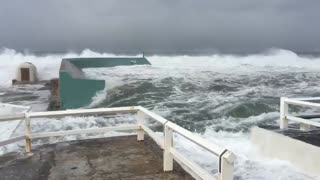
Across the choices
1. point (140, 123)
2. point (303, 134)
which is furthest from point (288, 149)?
point (140, 123)

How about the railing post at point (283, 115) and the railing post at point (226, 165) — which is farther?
the railing post at point (283, 115)

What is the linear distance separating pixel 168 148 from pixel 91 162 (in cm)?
132

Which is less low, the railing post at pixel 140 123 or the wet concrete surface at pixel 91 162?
the railing post at pixel 140 123

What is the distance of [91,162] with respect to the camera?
581cm

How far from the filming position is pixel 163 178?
506 cm

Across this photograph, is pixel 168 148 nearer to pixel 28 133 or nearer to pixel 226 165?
pixel 226 165

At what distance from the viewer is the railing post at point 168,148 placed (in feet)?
16.7

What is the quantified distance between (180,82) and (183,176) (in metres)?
18.7

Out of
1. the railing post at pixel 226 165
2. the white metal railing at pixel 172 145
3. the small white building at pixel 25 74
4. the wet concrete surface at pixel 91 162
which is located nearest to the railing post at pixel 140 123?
the white metal railing at pixel 172 145

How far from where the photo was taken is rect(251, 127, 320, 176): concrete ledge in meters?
6.20

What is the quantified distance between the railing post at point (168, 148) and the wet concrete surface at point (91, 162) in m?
0.09

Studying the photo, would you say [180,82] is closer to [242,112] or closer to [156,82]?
[156,82]

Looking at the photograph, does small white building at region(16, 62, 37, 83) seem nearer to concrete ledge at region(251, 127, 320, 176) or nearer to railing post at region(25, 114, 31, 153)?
railing post at region(25, 114, 31, 153)

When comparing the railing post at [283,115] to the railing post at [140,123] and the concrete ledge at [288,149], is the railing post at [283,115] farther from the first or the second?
the railing post at [140,123]
